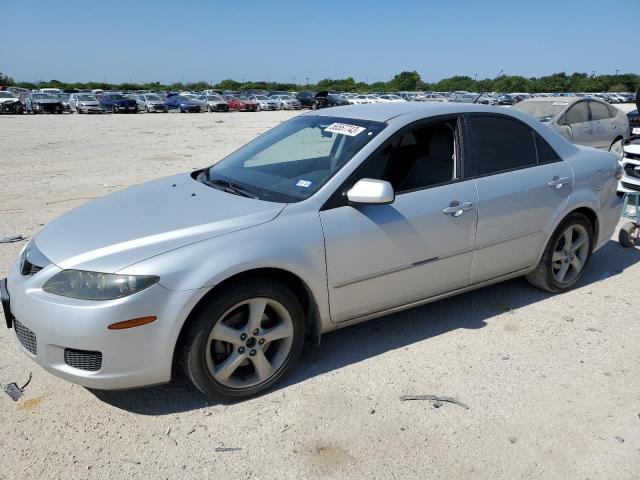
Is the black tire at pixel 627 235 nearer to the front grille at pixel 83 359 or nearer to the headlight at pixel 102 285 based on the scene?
the headlight at pixel 102 285

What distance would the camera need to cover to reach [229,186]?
12.0ft

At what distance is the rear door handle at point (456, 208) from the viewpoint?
11.9 ft

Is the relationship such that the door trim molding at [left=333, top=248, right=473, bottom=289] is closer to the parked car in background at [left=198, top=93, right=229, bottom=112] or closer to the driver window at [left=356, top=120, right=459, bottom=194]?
the driver window at [left=356, top=120, right=459, bottom=194]

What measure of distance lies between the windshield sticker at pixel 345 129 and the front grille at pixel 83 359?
2089mm

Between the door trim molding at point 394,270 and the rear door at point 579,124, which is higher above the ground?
the rear door at point 579,124

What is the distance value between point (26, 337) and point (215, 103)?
41.1m

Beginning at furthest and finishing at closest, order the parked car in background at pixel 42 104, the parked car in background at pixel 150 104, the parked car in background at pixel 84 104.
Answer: the parked car in background at pixel 150 104, the parked car in background at pixel 84 104, the parked car in background at pixel 42 104

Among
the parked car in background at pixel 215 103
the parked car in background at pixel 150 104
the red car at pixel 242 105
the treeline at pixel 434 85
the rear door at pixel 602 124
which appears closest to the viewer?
the rear door at pixel 602 124

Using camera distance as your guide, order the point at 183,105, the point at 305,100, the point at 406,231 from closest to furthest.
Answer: the point at 406,231 < the point at 183,105 < the point at 305,100

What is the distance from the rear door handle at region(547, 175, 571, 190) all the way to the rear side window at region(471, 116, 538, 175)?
205 millimetres

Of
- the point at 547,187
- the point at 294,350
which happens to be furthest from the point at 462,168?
the point at 294,350

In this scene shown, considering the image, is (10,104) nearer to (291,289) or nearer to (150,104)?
(150,104)

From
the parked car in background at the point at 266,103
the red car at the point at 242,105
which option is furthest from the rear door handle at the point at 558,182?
the parked car in background at the point at 266,103

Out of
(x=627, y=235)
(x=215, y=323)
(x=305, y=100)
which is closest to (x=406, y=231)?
(x=215, y=323)
